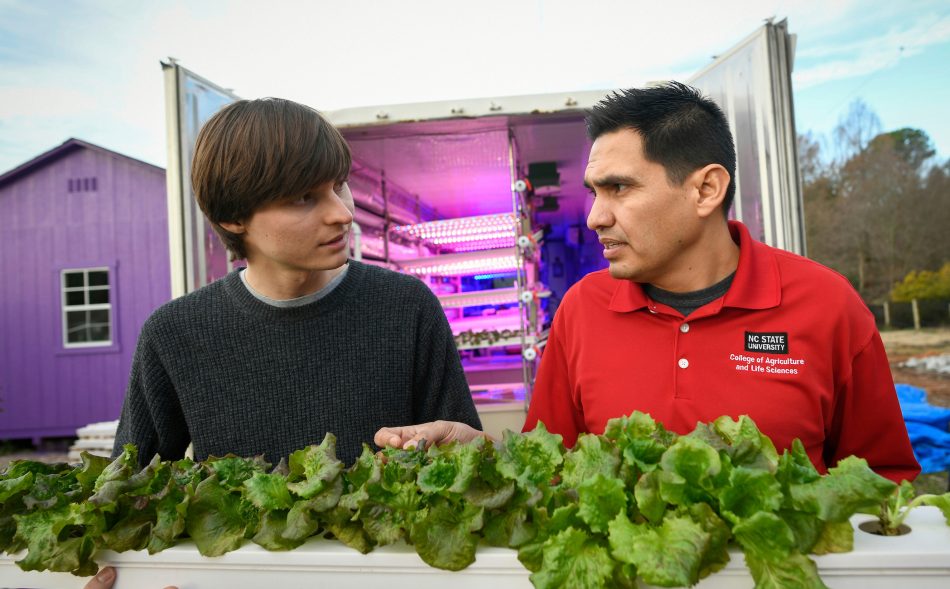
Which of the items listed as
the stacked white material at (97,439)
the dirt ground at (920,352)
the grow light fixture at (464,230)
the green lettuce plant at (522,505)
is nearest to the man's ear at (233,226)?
the green lettuce plant at (522,505)

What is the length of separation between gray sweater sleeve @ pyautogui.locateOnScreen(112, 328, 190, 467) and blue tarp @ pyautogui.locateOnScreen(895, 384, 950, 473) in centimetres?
558

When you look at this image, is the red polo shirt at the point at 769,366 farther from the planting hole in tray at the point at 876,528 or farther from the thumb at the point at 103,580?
the thumb at the point at 103,580

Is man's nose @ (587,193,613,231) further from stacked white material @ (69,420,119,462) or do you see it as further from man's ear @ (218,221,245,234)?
stacked white material @ (69,420,119,462)

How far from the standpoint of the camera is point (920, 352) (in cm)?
1245

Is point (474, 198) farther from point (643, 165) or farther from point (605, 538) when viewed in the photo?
point (605, 538)

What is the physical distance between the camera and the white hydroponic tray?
84 centimetres

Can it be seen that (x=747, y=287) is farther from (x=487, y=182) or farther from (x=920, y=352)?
(x=920, y=352)

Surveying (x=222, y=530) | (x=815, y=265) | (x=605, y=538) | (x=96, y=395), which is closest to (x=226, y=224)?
(x=222, y=530)

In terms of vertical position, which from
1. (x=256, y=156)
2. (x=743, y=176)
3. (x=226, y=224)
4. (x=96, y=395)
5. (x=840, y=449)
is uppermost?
(x=743, y=176)

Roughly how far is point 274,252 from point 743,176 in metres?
3.48

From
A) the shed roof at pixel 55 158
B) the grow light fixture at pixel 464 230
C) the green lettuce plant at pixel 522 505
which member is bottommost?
the green lettuce plant at pixel 522 505

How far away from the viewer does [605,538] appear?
2.90 feet

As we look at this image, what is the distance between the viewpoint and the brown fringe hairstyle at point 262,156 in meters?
1.42

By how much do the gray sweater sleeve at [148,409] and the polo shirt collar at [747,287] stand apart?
1.16 meters
